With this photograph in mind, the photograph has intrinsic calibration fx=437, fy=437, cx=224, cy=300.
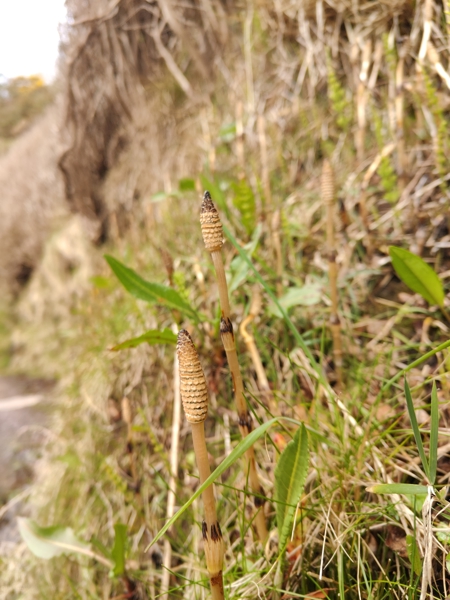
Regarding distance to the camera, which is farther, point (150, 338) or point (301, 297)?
point (301, 297)

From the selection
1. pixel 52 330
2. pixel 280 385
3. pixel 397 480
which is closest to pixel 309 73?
pixel 280 385

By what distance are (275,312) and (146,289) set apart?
33cm

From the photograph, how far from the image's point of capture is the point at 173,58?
99.7 inches

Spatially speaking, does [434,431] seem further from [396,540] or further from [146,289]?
[146,289]

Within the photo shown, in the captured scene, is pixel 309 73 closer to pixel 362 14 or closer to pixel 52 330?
pixel 362 14

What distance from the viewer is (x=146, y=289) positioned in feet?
3.54

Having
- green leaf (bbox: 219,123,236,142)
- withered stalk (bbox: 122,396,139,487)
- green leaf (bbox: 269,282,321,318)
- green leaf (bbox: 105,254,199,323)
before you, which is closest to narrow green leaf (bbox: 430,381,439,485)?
green leaf (bbox: 269,282,321,318)

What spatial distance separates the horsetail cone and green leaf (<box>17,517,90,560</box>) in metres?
0.93

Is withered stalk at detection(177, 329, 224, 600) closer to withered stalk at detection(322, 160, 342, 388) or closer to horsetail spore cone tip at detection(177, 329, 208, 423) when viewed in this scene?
horsetail spore cone tip at detection(177, 329, 208, 423)

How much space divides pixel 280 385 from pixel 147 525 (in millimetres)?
522

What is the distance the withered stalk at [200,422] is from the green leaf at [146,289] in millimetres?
518

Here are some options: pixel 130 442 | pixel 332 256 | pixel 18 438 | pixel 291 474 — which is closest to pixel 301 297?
pixel 332 256

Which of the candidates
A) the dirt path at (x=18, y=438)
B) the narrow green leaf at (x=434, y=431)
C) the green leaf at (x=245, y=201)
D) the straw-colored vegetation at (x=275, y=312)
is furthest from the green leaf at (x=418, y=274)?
the dirt path at (x=18, y=438)

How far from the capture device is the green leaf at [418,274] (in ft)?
3.14
